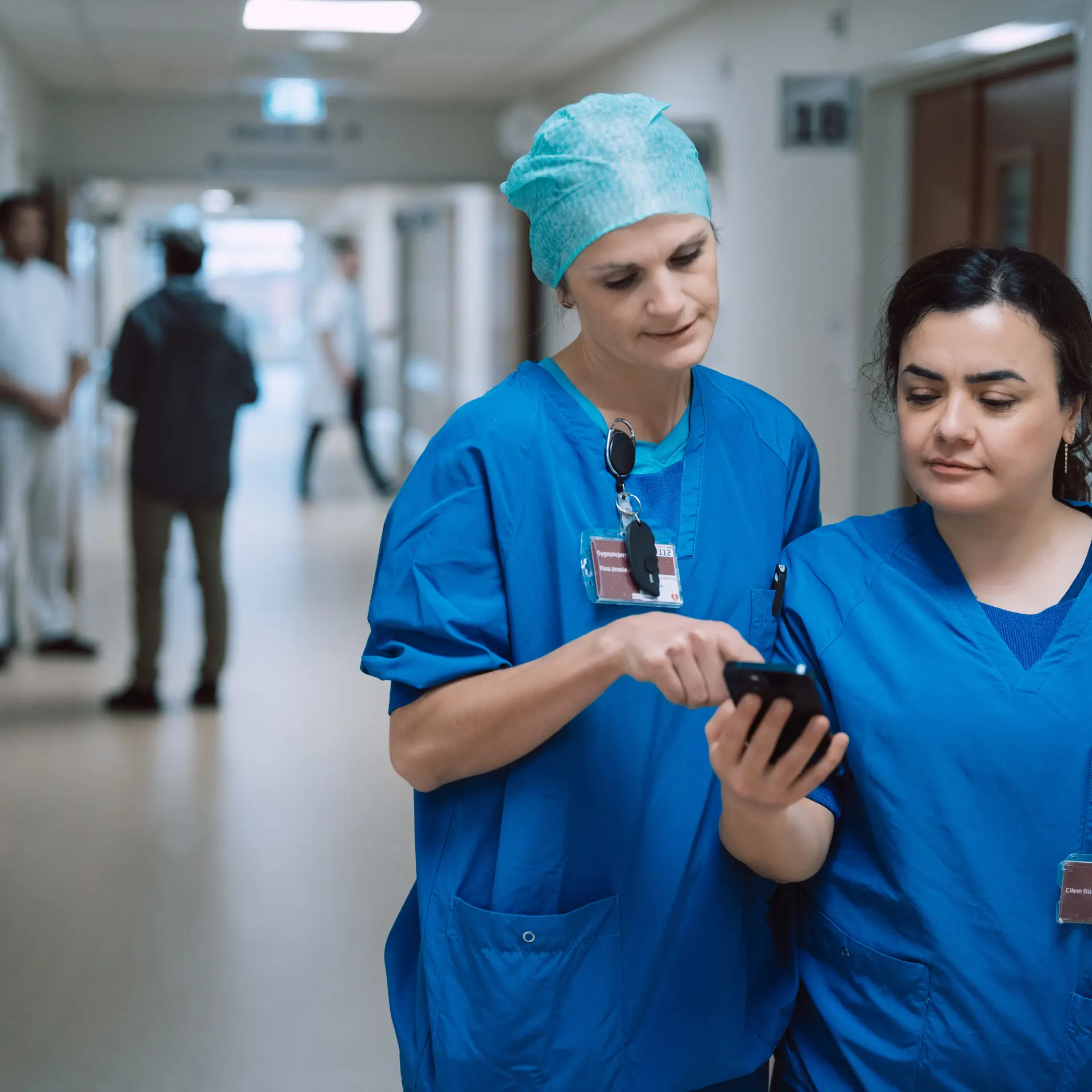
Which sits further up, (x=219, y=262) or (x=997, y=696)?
(x=219, y=262)

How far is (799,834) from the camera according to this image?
119 cm

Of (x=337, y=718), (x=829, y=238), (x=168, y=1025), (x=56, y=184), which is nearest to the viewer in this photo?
(x=168, y=1025)

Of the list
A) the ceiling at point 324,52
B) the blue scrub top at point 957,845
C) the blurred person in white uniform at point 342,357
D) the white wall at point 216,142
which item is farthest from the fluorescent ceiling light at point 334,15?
the blue scrub top at point 957,845

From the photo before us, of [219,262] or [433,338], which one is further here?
[219,262]

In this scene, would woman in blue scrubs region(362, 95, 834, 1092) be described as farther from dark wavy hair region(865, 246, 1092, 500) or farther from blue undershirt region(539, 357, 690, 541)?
dark wavy hair region(865, 246, 1092, 500)

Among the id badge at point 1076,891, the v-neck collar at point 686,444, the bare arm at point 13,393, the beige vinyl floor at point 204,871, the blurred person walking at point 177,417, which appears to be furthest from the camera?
the bare arm at point 13,393

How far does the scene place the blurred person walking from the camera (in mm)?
4695

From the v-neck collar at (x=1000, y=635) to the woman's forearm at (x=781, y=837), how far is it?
0.20 m

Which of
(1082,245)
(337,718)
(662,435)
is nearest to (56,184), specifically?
(337,718)

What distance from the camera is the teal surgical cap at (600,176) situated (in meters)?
1.20

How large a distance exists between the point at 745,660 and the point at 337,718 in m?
3.87

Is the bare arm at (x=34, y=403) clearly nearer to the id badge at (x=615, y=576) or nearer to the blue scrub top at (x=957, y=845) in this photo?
the id badge at (x=615, y=576)

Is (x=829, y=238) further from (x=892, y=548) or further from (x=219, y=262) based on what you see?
(x=219, y=262)

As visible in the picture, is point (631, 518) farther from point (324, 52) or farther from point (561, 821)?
point (324, 52)
